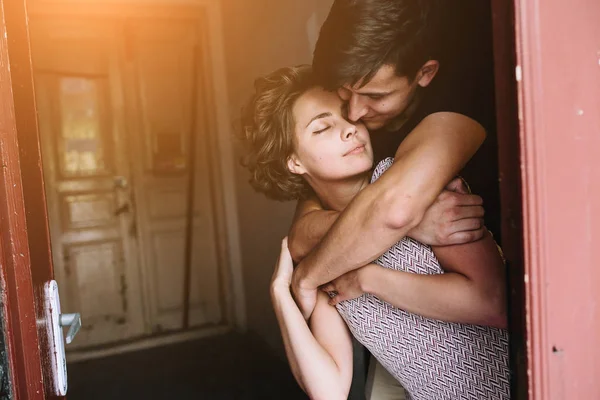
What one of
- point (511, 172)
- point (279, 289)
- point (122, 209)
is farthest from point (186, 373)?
point (511, 172)

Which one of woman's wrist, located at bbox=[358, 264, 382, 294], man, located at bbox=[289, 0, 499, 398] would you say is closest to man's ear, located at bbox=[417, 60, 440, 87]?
man, located at bbox=[289, 0, 499, 398]

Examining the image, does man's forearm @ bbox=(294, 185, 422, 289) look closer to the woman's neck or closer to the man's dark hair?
the woman's neck

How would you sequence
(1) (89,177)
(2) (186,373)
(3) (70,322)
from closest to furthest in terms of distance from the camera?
(3) (70,322) → (2) (186,373) → (1) (89,177)

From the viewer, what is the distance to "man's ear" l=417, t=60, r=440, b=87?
1.07m

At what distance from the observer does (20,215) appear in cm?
87

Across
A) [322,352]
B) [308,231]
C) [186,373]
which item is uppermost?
[308,231]

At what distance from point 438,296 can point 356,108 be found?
0.49 meters

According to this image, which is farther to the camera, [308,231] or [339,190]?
[308,231]

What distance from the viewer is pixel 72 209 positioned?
10.8 ft

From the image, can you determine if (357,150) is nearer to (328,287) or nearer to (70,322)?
(328,287)

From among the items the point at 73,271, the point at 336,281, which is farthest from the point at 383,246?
the point at 73,271

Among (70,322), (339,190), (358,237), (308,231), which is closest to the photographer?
(70,322)

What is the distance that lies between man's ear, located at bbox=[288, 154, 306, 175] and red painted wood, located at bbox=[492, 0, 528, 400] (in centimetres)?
59

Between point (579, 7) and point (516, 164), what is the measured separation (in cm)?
30
